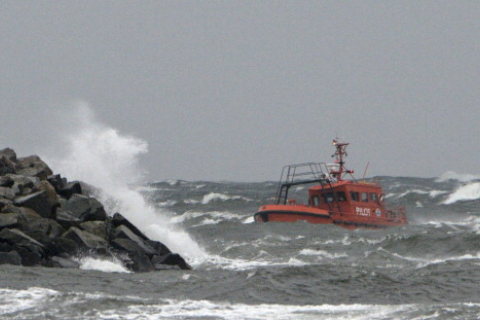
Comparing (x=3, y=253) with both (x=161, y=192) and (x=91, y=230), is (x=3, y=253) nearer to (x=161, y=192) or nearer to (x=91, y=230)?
(x=91, y=230)

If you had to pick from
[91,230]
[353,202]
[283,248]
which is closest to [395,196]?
[353,202]

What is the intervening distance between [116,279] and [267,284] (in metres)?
3.18

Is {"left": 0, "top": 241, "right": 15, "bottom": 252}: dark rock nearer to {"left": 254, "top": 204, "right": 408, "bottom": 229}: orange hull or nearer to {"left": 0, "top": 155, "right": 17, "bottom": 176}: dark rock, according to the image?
{"left": 0, "top": 155, "right": 17, "bottom": 176}: dark rock

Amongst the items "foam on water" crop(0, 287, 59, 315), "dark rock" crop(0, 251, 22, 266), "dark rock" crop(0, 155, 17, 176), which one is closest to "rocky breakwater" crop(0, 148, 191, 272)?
"dark rock" crop(0, 251, 22, 266)

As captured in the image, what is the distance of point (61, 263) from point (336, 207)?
70.8 ft

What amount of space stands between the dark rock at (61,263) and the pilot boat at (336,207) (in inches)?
701

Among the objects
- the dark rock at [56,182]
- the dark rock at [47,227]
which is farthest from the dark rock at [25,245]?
the dark rock at [56,182]

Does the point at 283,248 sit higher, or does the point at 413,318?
the point at 283,248

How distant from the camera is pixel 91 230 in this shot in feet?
68.7

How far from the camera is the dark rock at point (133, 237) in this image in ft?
68.6

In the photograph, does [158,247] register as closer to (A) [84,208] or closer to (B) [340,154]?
(A) [84,208]

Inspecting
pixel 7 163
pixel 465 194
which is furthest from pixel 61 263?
pixel 465 194

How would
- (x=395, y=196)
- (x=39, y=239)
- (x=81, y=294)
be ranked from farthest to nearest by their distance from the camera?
(x=395, y=196) < (x=39, y=239) < (x=81, y=294)

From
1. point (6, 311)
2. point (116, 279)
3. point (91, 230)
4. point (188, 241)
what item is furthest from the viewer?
point (188, 241)
